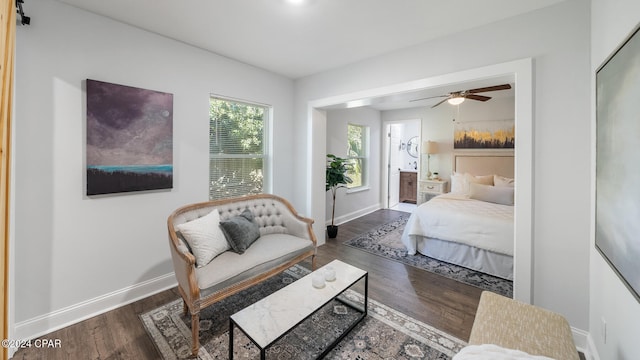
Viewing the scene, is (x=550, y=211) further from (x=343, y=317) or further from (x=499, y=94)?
(x=499, y=94)

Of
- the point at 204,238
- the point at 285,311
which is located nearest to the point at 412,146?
the point at 204,238

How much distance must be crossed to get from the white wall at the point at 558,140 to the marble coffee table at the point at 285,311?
1.55 m

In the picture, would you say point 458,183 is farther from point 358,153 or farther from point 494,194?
point 358,153

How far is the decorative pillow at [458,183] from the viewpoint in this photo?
15.9 ft

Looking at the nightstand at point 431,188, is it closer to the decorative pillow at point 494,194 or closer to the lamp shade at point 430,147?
the lamp shade at point 430,147

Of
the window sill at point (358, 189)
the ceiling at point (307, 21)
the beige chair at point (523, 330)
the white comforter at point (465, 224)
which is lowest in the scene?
the beige chair at point (523, 330)

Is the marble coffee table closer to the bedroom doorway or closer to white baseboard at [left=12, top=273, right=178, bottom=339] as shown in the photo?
the bedroom doorway

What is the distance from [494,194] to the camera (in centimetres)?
376

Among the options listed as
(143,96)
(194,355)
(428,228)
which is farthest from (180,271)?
(428,228)

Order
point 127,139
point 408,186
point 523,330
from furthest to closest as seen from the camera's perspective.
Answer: point 408,186 → point 127,139 → point 523,330

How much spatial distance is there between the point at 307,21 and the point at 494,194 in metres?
3.59

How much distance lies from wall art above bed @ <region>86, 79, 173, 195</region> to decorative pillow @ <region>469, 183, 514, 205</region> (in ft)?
14.2

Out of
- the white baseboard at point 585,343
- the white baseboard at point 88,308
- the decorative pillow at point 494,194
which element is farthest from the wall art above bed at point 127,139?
the decorative pillow at point 494,194

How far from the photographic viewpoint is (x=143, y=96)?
94.7 inches
